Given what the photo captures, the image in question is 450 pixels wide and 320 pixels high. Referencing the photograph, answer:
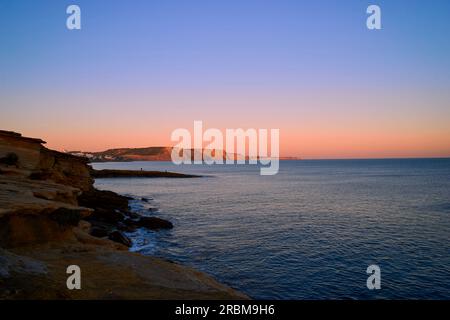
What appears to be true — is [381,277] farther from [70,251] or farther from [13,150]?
[13,150]

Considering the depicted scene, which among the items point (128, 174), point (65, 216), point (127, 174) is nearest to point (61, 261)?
point (65, 216)

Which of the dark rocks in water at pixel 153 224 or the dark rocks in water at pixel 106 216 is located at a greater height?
the dark rocks in water at pixel 106 216

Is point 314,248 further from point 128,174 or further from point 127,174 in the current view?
point 128,174

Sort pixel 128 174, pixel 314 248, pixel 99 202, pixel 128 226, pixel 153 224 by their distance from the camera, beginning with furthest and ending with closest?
1. pixel 128 174
2. pixel 99 202
3. pixel 153 224
4. pixel 128 226
5. pixel 314 248

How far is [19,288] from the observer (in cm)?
837

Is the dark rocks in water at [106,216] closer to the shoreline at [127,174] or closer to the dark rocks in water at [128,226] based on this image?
the dark rocks in water at [128,226]

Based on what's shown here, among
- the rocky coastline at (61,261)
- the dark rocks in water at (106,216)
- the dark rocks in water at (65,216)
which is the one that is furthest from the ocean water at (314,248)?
the dark rocks in water at (65,216)

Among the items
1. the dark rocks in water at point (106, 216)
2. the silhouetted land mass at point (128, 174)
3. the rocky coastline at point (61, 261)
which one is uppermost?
the rocky coastline at point (61, 261)

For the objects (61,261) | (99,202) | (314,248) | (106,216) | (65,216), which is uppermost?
(65,216)

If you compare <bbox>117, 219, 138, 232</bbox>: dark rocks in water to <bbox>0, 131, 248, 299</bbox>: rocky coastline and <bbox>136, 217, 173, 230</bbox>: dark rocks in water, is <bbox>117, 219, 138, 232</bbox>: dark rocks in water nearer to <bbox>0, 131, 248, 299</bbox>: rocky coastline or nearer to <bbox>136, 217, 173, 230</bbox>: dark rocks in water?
<bbox>136, 217, 173, 230</bbox>: dark rocks in water

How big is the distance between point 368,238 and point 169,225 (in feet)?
60.2

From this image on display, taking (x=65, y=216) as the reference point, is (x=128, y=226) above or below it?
below

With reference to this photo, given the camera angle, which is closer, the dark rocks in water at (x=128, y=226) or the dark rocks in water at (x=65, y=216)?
the dark rocks in water at (x=65, y=216)
